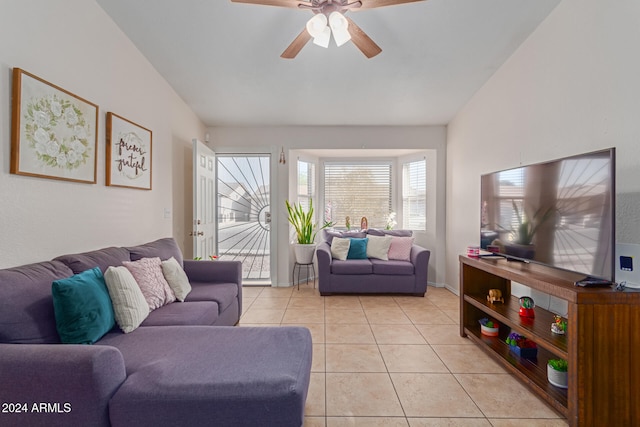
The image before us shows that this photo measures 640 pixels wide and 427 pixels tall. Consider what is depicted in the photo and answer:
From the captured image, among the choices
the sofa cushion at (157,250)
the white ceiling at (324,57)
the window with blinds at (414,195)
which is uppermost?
the white ceiling at (324,57)

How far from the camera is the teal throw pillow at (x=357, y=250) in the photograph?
4.33 meters

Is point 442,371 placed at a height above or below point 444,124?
below

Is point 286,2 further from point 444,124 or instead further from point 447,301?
point 447,301

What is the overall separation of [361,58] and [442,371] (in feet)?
9.59

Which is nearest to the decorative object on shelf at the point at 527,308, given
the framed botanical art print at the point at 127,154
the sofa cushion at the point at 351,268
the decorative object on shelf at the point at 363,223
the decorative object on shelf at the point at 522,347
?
the decorative object on shelf at the point at 522,347

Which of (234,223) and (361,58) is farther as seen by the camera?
(234,223)

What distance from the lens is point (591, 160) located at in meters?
1.66

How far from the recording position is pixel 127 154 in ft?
8.61

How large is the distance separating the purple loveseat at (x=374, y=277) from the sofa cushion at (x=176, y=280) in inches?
76.8

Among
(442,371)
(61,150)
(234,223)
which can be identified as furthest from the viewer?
(234,223)

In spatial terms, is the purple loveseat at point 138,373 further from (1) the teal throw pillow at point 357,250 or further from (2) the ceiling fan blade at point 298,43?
(1) the teal throw pillow at point 357,250

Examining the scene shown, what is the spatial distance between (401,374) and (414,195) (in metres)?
3.32

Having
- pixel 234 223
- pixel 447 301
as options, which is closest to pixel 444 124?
pixel 447 301

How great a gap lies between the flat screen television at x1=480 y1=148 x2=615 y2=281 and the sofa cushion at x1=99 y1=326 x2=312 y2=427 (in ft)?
5.50
